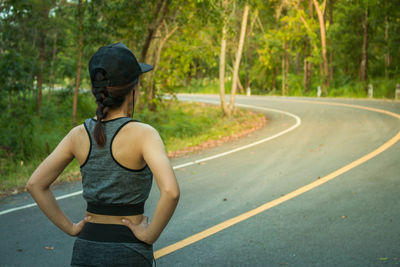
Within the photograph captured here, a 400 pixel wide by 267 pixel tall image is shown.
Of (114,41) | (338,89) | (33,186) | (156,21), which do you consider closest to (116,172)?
(33,186)

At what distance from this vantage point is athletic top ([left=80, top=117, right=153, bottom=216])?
2102 millimetres

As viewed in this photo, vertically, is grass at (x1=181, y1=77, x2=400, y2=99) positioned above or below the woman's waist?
above

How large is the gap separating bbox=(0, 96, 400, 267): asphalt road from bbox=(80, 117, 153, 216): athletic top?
281 cm

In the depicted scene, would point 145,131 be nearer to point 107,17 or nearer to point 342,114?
point 107,17

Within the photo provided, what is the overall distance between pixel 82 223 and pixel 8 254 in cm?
352

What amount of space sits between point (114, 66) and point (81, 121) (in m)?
17.0

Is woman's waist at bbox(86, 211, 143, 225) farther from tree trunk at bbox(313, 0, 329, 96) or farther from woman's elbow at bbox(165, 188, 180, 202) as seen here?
tree trunk at bbox(313, 0, 329, 96)

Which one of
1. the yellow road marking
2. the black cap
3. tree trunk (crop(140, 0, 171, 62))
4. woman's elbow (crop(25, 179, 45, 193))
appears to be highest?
tree trunk (crop(140, 0, 171, 62))

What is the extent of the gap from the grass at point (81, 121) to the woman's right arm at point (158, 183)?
7.42m

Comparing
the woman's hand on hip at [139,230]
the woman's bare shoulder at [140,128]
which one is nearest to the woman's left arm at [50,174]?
the woman's hand on hip at [139,230]

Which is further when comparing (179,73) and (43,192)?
(179,73)

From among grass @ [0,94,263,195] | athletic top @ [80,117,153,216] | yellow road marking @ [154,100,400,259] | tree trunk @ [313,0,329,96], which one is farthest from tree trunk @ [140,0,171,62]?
tree trunk @ [313,0,329,96]

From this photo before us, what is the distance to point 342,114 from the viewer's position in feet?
63.1

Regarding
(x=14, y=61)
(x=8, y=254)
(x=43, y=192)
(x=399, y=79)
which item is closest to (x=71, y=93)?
(x=14, y=61)
